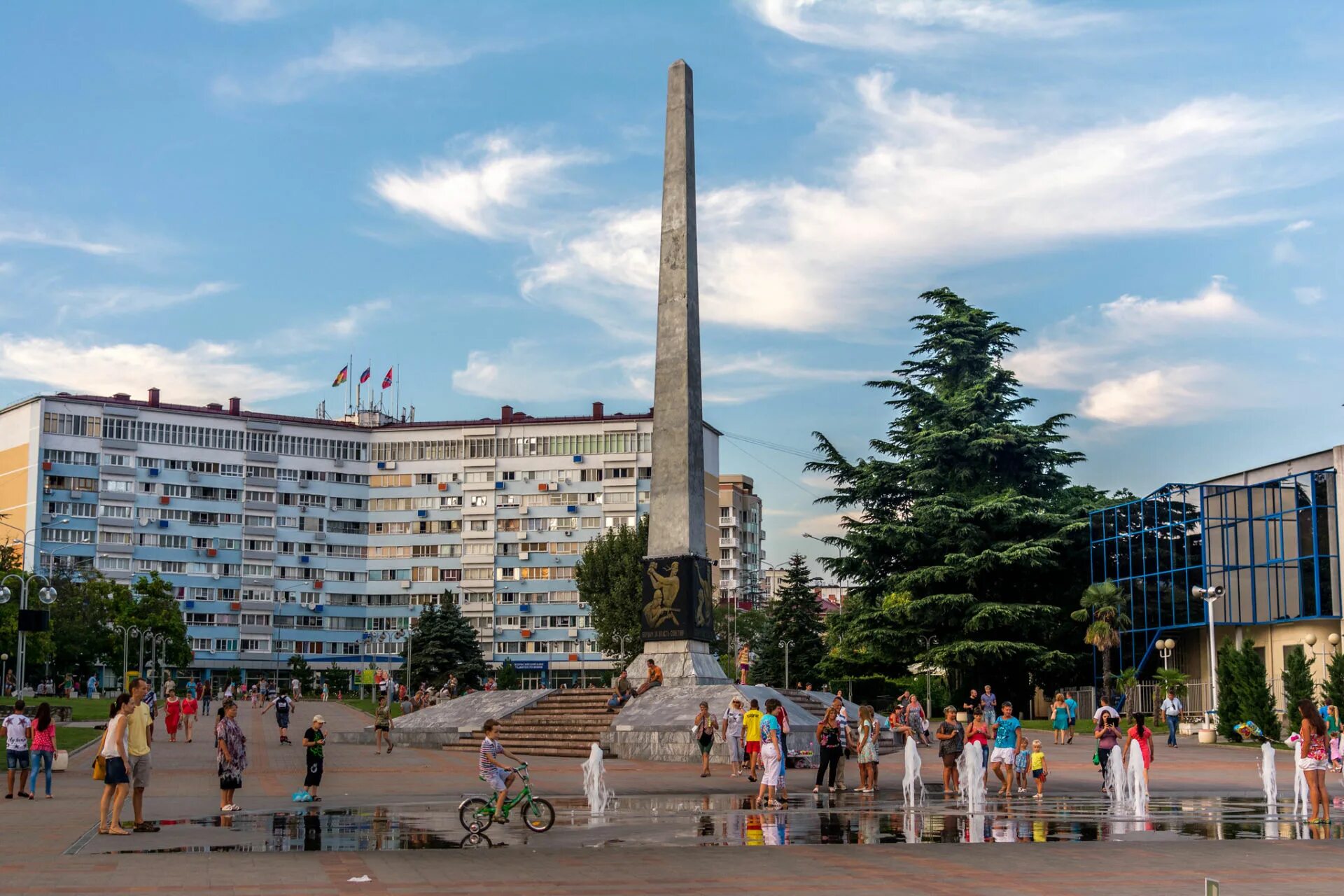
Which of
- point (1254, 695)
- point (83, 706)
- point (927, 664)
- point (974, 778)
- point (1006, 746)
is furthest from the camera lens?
point (83, 706)

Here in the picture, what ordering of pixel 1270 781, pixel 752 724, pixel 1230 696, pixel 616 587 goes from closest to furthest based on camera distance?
pixel 1270 781 → pixel 752 724 → pixel 1230 696 → pixel 616 587

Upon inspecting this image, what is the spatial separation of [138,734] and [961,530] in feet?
130

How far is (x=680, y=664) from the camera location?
117 ft

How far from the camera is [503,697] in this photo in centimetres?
3884

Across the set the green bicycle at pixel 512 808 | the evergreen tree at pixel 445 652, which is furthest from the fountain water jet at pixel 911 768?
the evergreen tree at pixel 445 652

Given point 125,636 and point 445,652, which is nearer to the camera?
point 125,636

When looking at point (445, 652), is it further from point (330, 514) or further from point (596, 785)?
point (596, 785)

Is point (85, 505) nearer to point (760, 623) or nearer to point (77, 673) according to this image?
point (77, 673)

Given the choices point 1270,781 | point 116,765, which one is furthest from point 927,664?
point 116,765

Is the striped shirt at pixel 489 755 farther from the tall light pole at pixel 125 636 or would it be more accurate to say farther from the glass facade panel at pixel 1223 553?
the tall light pole at pixel 125 636

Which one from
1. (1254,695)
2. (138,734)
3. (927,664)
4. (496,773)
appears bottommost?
(496,773)

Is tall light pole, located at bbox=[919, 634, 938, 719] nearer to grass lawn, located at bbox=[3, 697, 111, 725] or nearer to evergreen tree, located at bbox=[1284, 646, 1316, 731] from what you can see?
evergreen tree, located at bbox=[1284, 646, 1316, 731]

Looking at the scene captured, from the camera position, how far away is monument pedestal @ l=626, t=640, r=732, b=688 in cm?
3516

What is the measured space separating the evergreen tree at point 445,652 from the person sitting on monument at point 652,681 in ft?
141
